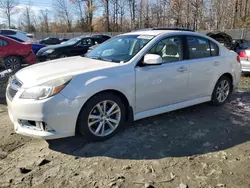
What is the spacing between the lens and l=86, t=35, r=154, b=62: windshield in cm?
415

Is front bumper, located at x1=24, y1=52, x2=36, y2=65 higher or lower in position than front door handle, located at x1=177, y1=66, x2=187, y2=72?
lower

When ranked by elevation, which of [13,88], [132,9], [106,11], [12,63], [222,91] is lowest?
[222,91]

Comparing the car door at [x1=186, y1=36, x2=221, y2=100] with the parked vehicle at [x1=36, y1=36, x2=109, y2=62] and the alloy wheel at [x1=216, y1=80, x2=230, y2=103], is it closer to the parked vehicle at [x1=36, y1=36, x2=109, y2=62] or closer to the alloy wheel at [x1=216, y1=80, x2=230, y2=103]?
the alloy wheel at [x1=216, y1=80, x2=230, y2=103]

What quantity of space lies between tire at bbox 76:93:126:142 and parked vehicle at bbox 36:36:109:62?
8302 mm

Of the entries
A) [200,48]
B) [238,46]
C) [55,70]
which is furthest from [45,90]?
[238,46]

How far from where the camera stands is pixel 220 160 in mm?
3324

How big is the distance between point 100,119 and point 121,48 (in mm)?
1405

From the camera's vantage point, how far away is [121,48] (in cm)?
448

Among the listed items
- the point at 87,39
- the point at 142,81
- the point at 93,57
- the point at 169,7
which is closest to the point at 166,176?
the point at 142,81

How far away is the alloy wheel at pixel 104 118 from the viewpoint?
366cm

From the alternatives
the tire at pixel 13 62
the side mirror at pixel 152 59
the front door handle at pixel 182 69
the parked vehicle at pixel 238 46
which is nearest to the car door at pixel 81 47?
the tire at pixel 13 62

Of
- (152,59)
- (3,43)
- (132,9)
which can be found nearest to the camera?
(152,59)

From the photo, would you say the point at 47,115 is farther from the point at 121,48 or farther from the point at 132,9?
the point at 132,9

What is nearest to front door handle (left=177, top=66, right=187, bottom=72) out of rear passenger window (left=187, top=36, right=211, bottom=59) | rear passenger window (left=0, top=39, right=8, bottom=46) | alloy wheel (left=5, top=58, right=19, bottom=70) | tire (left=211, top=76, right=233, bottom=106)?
rear passenger window (left=187, top=36, right=211, bottom=59)
